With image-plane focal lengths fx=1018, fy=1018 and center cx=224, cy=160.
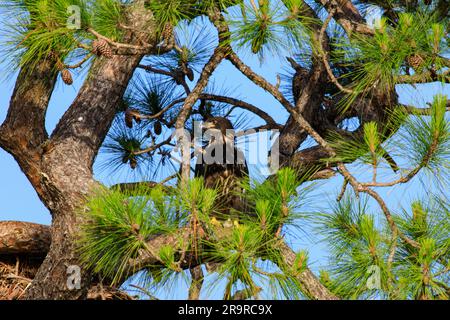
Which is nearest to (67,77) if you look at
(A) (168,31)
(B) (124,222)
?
(A) (168,31)

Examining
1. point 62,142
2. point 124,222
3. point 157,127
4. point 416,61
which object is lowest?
point 124,222

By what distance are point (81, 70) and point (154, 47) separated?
1.03ft

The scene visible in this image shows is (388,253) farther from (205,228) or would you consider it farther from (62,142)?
(62,142)

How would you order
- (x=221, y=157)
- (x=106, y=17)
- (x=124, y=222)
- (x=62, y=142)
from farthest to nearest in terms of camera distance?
(x=221, y=157)
(x=62, y=142)
(x=106, y=17)
(x=124, y=222)

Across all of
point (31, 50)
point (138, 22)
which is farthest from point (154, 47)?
point (31, 50)

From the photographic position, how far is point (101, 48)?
3.92 m

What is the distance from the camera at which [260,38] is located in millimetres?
3914

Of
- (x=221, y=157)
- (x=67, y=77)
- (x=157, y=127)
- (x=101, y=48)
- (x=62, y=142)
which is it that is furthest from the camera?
(x=157, y=127)

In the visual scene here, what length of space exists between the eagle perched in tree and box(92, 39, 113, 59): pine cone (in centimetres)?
106

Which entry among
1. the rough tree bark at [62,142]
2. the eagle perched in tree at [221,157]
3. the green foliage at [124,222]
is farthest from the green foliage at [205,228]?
the eagle perched in tree at [221,157]

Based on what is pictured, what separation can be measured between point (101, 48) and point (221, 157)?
120 centimetres

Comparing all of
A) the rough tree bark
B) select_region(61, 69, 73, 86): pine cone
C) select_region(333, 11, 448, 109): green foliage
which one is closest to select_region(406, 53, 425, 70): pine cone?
select_region(333, 11, 448, 109): green foliage

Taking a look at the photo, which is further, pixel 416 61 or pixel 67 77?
pixel 67 77

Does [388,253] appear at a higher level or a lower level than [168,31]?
lower
